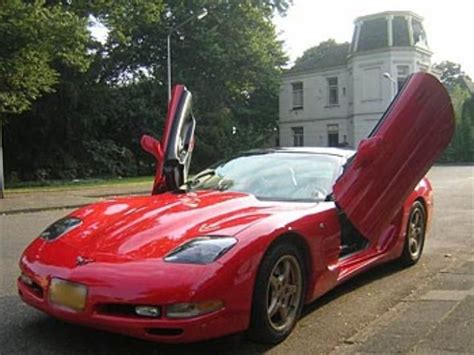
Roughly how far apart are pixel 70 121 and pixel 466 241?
26.1 meters

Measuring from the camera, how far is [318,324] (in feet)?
15.6

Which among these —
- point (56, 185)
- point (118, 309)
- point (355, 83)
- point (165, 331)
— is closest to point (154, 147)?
point (118, 309)

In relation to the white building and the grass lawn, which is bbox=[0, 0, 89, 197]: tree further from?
the white building

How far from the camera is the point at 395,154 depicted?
5.37 m

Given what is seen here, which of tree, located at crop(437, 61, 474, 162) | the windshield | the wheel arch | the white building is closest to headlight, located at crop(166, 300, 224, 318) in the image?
the wheel arch

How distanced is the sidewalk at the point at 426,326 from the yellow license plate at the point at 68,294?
1658 mm

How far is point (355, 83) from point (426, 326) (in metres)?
45.7

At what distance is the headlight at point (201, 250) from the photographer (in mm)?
3928

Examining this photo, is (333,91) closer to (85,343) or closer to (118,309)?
(85,343)

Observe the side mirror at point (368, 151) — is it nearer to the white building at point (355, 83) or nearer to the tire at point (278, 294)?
the tire at point (278, 294)

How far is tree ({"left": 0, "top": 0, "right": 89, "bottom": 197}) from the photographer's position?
19.6m

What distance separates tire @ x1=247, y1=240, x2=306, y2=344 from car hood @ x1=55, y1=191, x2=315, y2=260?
306 mm

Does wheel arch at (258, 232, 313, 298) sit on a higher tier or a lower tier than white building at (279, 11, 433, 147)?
lower

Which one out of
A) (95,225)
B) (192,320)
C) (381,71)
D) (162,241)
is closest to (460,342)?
(192,320)
